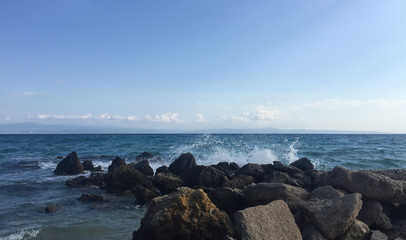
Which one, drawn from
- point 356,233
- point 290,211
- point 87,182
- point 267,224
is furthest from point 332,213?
point 87,182

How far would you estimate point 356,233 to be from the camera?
5.29m

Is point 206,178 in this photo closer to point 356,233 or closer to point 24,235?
point 24,235

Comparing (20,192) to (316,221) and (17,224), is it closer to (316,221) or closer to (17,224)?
(17,224)

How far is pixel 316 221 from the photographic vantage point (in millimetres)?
5359

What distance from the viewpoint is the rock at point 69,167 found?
1697 cm

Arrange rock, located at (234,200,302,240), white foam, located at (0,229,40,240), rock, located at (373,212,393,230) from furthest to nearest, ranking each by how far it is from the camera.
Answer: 1. white foam, located at (0,229,40,240)
2. rock, located at (373,212,393,230)
3. rock, located at (234,200,302,240)

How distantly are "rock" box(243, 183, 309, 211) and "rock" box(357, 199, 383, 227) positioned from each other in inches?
42.7

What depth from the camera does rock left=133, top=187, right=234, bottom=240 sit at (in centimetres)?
511

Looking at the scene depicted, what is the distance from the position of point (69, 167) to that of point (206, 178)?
9.67 meters

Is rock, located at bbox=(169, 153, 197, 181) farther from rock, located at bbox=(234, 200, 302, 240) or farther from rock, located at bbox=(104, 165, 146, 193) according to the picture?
rock, located at bbox=(234, 200, 302, 240)

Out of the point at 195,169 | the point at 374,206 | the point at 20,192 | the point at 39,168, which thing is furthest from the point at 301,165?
the point at 39,168

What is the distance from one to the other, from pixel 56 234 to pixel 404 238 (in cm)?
679

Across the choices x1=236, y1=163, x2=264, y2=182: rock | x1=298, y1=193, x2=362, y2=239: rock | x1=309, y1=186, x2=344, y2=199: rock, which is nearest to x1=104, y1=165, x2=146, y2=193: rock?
x1=236, y1=163, x2=264, y2=182: rock

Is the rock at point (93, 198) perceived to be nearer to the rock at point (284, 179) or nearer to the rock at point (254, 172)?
the rock at point (254, 172)
